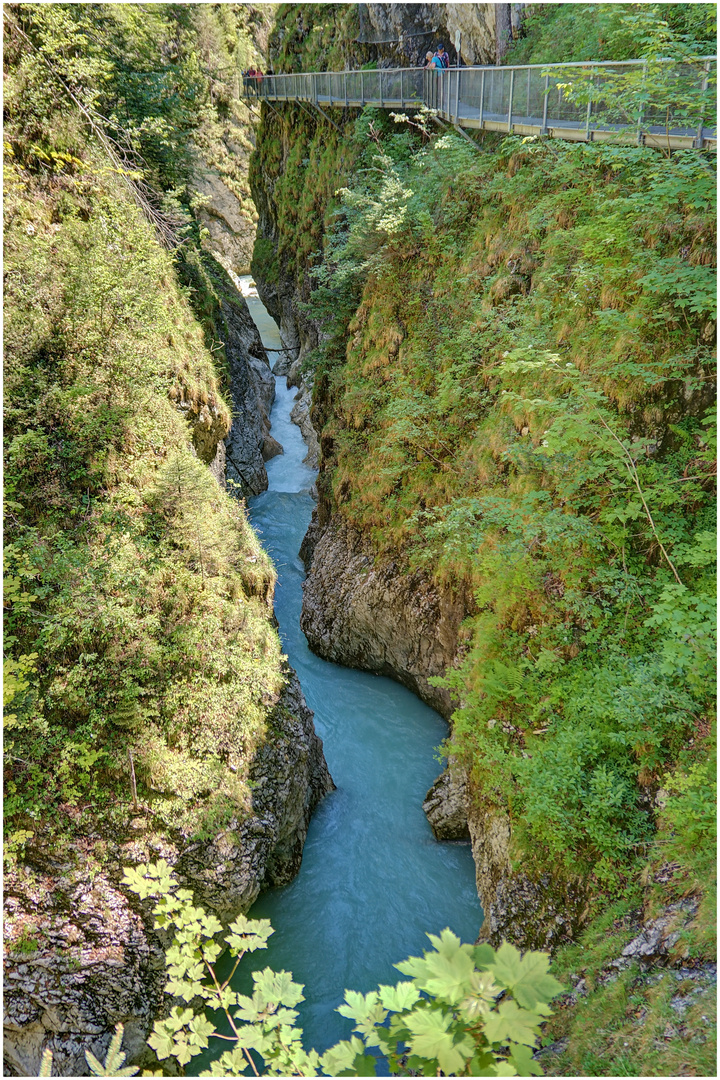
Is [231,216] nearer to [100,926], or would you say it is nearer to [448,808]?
[448,808]

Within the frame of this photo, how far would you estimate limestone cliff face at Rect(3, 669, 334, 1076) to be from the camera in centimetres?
603

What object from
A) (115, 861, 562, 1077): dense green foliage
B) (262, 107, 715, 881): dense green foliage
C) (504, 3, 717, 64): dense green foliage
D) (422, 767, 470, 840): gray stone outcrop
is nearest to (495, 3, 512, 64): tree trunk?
(504, 3, 717, 64): dense green foliage

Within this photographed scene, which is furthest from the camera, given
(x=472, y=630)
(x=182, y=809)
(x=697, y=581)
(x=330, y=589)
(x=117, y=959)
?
(x=330, y=589)

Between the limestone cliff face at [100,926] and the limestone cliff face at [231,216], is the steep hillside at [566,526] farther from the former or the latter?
the limestone cliff face at [231,216]

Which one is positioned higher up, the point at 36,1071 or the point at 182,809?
the point at 182,809

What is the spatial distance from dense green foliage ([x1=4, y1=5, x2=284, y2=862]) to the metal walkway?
7091 mm

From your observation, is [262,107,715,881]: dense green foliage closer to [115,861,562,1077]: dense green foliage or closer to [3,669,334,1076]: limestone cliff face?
[115,861,562,1077]: dense green foliage

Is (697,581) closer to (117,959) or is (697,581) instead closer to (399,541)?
(399,541)

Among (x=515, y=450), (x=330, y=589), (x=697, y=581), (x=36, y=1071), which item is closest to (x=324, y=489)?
(x=330, y=589)

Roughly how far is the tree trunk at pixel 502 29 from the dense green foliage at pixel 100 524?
8.36m

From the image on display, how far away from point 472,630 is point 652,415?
4.16 metres

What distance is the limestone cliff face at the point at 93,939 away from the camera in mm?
6027

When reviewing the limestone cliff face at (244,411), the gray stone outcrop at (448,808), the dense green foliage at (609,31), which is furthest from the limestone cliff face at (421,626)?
the limestone cliff face at (244,411)

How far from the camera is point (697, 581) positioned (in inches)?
227
